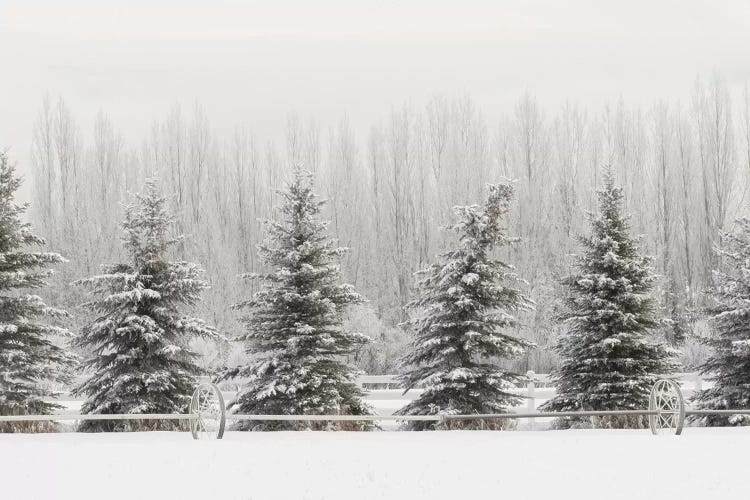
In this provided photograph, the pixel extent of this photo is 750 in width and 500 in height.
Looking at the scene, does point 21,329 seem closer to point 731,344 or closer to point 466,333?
point 466,333

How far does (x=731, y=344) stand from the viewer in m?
18.9

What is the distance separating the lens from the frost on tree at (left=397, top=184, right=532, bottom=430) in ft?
60.5

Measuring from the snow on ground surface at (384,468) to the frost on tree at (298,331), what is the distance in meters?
3.89

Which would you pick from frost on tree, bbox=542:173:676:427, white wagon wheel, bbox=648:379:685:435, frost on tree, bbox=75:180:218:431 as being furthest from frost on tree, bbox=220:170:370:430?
white wagon wheel, bbox=648:379:685:435

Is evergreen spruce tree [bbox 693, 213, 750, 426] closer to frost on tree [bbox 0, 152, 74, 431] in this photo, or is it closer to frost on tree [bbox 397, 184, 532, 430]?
frost on tree [bbox 397, 184, 532, 430]

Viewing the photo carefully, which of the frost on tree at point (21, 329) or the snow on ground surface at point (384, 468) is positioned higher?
the frost on tree at point (21, 329)

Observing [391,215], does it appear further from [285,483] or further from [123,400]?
[285,483]

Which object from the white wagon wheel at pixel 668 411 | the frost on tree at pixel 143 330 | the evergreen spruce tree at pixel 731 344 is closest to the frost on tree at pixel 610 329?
the evergreen spruce tree at pixel 731 344

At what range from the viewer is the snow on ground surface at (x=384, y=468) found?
9.18m

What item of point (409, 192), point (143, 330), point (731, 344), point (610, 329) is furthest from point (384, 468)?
point (409, 192)

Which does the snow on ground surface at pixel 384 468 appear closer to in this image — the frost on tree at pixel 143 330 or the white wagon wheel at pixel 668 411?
the white wagon wheel at pixel 668 411

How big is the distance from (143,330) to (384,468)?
951 centimetres

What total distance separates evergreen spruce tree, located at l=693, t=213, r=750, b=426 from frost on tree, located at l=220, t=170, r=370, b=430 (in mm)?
7189

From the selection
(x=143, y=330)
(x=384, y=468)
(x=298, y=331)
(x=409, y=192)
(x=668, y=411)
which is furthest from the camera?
(x=409, y=192)
